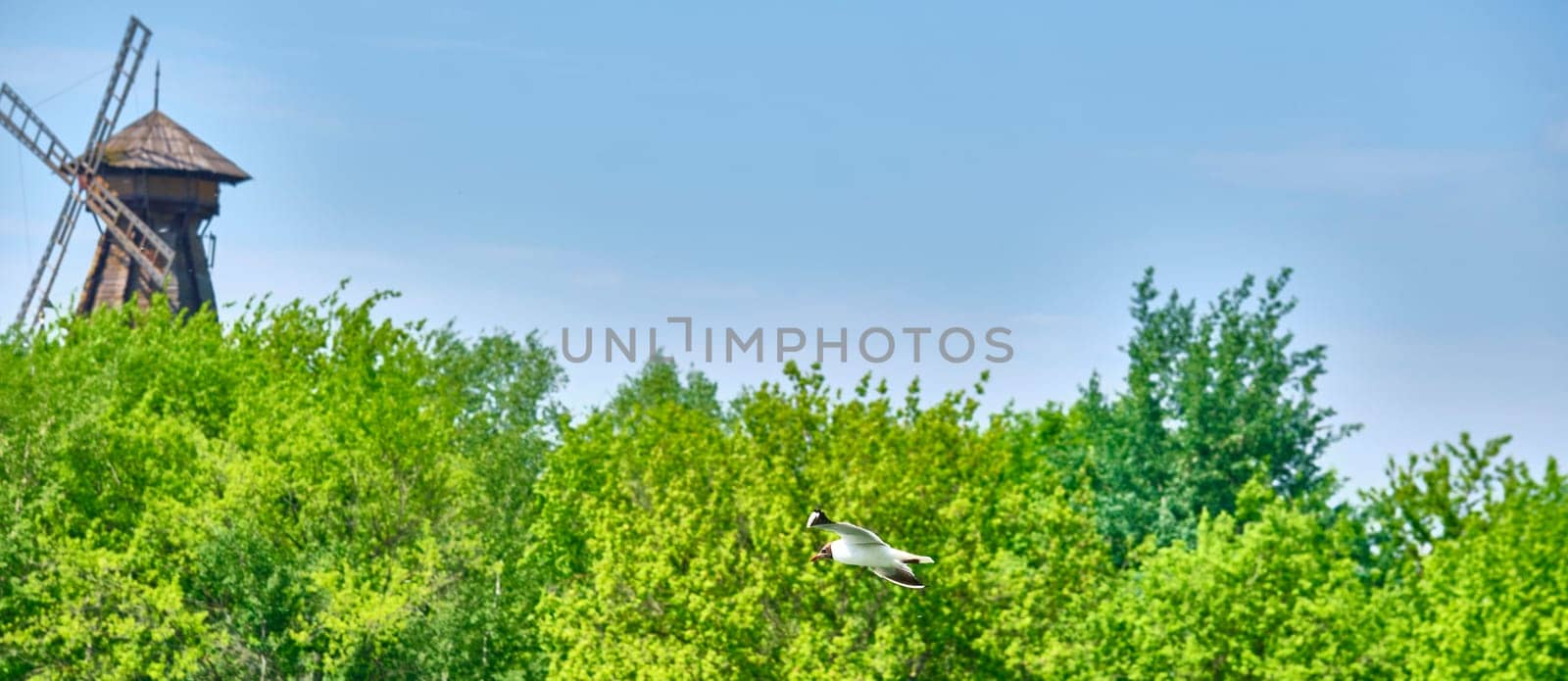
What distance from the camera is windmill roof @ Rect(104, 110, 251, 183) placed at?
9750cm

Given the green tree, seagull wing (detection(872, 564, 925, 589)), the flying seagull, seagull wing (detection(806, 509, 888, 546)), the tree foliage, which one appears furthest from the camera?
the green tree

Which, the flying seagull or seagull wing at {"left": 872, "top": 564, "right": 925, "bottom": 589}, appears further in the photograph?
seagull wing at {"left": 872, "top": 564, "right": 925, "bottom": 589}

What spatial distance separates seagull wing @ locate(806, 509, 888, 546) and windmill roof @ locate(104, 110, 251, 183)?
76.2 metres

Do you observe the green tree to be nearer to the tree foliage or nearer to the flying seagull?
the tree foliage

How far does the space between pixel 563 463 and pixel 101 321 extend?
55.0ft

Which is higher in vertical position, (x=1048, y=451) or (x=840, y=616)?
(x=1048, y=451)

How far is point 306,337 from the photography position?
245 feet

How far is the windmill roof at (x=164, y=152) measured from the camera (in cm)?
9750

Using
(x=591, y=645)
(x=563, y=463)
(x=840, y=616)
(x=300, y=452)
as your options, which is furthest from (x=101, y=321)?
(x=840, y=616)

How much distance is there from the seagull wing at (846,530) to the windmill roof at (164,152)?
76157mm

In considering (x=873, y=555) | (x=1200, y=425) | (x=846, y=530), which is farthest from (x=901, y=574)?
(x=1200, y=425)

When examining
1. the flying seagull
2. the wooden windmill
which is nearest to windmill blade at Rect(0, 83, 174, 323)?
the wooden windmill

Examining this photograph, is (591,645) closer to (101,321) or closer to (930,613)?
(930,613)

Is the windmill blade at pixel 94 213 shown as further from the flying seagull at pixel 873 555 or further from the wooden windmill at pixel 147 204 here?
the flying seagull at pixel 873 555
